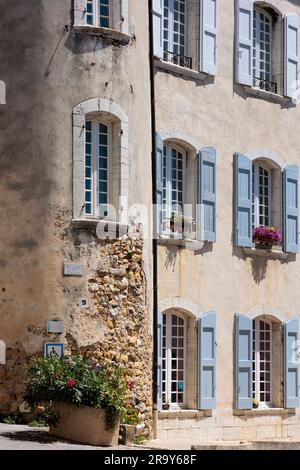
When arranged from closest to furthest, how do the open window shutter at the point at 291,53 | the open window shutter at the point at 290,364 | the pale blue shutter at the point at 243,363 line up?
the pale blue shutter at the point at 243,363
the open window shutter at the point at 290,364
the open window shutter at the point at 291,53

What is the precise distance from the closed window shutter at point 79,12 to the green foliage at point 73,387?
5017 millimetres

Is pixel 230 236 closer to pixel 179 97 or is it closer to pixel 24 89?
pixel 179 97

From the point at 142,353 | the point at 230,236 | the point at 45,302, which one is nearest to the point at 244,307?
the point at 230,236

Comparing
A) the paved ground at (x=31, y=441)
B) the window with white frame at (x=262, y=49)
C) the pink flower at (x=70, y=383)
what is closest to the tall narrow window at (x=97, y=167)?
the pink flower at (x=70, y=383)

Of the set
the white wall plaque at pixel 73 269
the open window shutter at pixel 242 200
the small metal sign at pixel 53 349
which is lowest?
the small metal sign at pixel 53 349

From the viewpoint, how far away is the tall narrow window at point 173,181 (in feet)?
70.6

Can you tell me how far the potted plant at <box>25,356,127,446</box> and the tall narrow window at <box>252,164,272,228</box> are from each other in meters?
6.94

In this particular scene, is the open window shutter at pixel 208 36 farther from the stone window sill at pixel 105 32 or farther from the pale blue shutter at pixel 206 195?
the stone window sill at pixel 105 32

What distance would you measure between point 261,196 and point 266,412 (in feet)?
12.7

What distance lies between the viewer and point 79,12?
19.1 m

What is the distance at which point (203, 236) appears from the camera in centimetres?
2181

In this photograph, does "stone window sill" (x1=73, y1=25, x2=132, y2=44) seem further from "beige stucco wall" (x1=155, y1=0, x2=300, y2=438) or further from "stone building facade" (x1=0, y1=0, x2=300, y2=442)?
"beige stucco wall" (x1=155, y1=0, x2=300, y2=438)

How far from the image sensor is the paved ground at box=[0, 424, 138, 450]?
16.2 meters

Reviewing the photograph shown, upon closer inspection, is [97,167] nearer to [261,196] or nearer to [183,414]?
[183,414]
